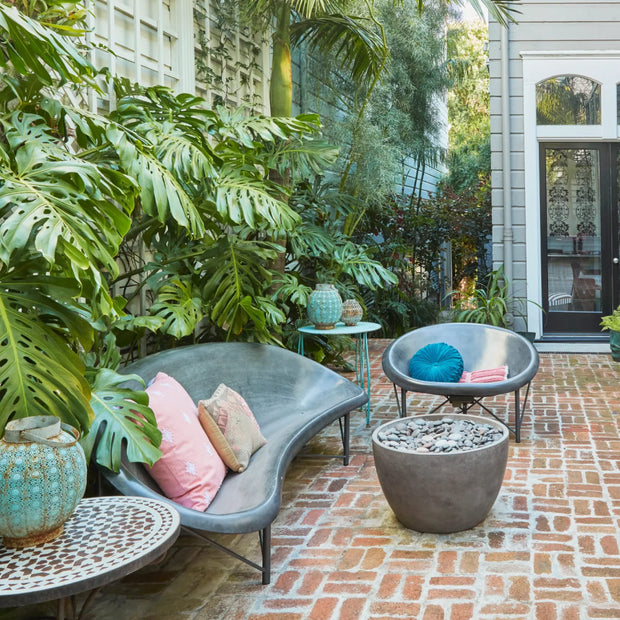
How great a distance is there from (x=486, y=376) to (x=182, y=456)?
2.61m

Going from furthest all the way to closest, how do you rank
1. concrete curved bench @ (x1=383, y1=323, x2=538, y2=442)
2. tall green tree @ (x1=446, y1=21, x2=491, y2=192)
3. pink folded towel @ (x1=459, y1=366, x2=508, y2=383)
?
tall green tree @ (x1=446, y1=21, x2=491, y2=192)
pink folded towel @ (x1=459, y1=366, x2=508, y2=383)
concrete curved bench @ (x1=383, y1=323, x2=538, y2=442)

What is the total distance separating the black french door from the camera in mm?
8180

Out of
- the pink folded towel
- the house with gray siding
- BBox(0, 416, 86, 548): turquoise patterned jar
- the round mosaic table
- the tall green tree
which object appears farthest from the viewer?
the tall green tree

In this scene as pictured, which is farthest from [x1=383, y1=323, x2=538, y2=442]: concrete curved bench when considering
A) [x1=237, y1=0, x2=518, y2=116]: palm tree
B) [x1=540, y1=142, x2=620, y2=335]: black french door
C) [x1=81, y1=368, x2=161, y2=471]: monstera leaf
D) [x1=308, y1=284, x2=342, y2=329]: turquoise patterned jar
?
[x1=540, y1=142, x2=620, y2=335]: black french door

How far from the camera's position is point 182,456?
9.59 feet

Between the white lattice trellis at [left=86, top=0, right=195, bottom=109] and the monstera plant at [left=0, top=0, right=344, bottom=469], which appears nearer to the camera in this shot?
the monstera plant at [left=0, top=0, right=344, bottom=469]

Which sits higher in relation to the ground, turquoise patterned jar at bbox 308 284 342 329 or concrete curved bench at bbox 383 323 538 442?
turquoise patterned jar at bbox 308 284 342 329

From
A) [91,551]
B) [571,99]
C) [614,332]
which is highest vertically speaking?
[571,99]

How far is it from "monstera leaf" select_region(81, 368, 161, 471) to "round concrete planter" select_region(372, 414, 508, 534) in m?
1.15

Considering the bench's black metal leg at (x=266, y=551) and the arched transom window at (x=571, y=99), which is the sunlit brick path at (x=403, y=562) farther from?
the arched transom window at (x=571, y=99)

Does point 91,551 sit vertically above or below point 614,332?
above

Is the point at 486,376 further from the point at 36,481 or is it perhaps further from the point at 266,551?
the point at 36,481

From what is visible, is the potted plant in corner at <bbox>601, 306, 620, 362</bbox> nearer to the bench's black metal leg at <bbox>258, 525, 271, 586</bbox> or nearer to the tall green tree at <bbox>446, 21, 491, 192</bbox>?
the bench's black metal leg at <bbox>258, 525, 271, 586</bbox>

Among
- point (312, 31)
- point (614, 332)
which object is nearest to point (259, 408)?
point (312, 31)
